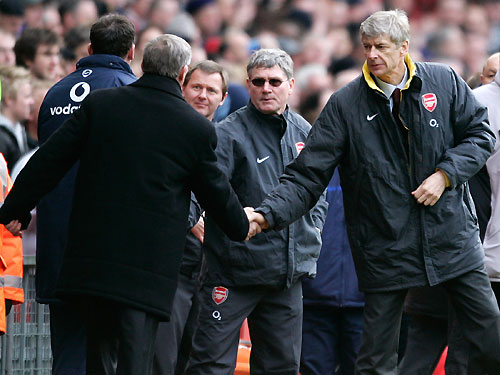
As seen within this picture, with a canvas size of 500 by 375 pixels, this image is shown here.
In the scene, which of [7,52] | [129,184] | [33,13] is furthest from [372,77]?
[33,13]

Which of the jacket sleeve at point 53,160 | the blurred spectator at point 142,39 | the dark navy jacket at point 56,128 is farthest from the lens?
the blurred spectator at point 142,39

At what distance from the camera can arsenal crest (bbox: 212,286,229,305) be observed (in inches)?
276

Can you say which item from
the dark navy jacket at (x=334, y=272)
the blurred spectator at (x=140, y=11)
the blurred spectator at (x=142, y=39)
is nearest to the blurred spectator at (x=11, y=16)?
the blurred spectator at (x=142, y=39)

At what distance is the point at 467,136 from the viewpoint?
6633 millimetres

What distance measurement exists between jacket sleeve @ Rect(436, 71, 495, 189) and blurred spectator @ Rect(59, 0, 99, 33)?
6778 mm

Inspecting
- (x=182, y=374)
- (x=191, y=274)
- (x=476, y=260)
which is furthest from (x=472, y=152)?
(x=182, y=374)

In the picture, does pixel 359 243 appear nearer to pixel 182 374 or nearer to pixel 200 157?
pixel 200 157

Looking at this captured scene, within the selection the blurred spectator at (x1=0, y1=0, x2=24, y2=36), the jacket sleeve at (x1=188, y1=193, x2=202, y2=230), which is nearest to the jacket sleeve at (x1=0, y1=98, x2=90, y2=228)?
the jacket sleeve at (x1=188, y1=193, x2=202, y2=230)

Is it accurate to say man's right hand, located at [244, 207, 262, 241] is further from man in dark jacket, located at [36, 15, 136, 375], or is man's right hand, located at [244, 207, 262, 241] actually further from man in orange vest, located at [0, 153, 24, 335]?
man in orange vest, located at [0, 153, 24, 335]

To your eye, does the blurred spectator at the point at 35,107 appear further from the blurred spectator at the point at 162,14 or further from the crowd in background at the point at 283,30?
the blurred spectator at the point at 162,14

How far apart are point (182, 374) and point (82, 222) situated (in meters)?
2.91

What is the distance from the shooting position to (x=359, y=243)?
21.7 feet

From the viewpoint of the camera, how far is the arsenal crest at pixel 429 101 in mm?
Result: 6535

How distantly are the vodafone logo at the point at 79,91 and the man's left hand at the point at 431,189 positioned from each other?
197 cm
